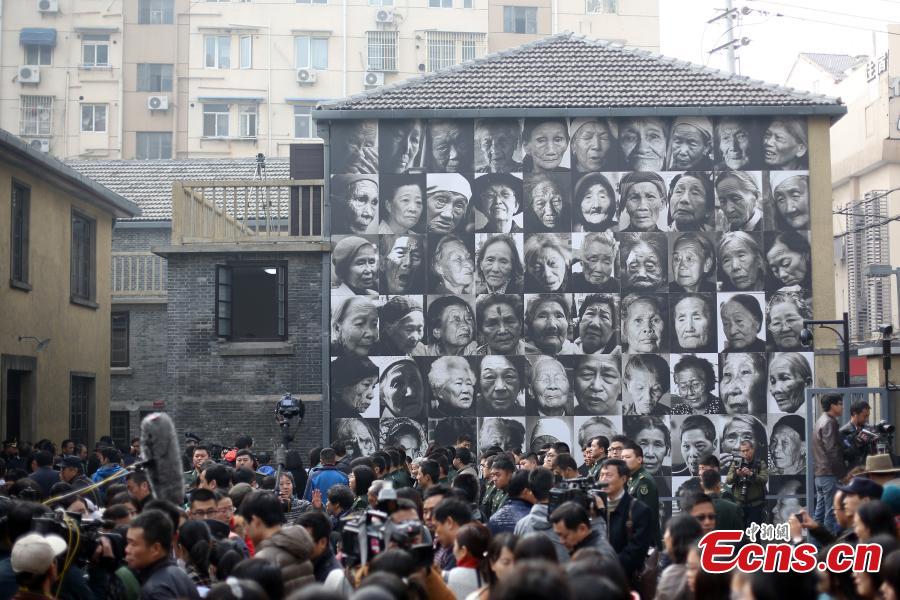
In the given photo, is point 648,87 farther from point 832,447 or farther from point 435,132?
point 832,447

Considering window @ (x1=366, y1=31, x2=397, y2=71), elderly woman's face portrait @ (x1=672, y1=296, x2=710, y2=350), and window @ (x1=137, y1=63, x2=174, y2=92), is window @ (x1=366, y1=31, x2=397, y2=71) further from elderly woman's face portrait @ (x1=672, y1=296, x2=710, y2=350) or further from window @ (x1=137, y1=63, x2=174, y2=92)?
elderly woman's face portrait @ (x1=672, y1=296, x2=710, y2=350)

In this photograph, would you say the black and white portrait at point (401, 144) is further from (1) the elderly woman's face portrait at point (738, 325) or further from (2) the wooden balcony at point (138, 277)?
(2) the wooden balcony at point (138, 277)

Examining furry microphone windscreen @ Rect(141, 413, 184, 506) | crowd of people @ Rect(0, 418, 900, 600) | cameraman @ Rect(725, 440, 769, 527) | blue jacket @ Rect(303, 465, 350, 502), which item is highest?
furry microphone windscreen @ Rect(141, 413, 184, 506)

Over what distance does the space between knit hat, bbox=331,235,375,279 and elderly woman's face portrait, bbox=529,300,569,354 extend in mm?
3761

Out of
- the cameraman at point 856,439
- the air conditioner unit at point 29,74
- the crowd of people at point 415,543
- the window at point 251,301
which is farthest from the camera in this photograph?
the air conditioner unit at point 29,74

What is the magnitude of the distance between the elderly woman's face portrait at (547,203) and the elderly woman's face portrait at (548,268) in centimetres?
54

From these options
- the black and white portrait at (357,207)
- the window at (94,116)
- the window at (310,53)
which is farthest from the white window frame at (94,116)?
the black and white portrait at (357,207)

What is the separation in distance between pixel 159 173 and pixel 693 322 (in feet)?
72.2

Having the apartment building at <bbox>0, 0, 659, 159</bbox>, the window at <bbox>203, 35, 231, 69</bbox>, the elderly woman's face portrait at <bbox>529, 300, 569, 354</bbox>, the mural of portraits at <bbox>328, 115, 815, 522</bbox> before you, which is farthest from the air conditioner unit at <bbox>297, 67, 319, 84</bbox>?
the elderly woman's face portrait at <bbox>529, 300, 569, 354</bbox>

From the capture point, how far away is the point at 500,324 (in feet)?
78.1

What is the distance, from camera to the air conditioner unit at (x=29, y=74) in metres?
51.1

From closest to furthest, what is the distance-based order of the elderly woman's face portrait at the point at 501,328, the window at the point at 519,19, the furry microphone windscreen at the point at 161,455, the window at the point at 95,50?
the furry microphone windscreen at the point at 161,455 → the elderly woman's face portrait at the point at 501,328 → the window at the point at 95,50 → the window at the point at 519,19

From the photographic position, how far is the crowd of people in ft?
19.9

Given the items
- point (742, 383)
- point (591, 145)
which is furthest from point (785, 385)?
point (591, 145)
